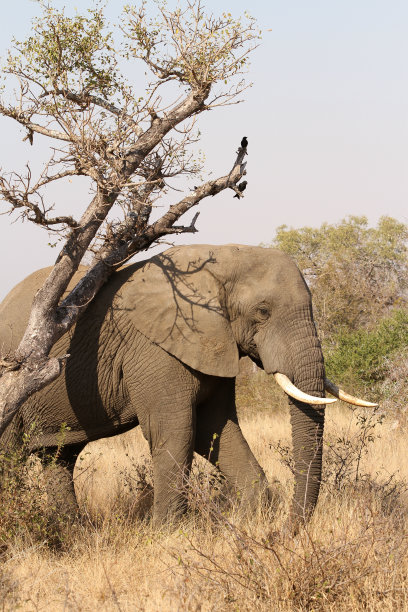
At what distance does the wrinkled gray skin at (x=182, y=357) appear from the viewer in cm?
706

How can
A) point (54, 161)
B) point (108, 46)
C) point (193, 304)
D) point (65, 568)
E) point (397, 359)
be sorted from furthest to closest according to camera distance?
point (397, 359) < point (108, 46) < point (193, 304) < point (54, 161) < point (65, 568)

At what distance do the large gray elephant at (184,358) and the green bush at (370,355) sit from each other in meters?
7.77

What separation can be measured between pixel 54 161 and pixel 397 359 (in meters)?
8.76

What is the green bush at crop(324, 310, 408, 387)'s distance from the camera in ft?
49.4

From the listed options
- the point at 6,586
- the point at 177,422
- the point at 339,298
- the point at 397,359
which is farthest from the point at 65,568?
the point at 339,298

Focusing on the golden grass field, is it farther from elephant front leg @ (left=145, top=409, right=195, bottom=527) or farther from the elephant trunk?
the elephant trunk

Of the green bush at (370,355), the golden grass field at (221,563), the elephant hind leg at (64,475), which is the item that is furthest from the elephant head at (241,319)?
the green bush at (370,355)

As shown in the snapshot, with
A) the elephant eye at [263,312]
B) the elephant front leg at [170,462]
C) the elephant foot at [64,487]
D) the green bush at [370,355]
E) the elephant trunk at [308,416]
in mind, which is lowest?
the elephant foot at [64,487]

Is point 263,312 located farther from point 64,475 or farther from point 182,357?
point 64,475

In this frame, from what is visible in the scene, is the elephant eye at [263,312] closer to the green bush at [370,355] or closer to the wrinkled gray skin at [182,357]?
the wrinkled gray skin at [182,357]

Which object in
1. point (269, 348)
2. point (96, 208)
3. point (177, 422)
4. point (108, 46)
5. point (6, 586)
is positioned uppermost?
point (108, 46)

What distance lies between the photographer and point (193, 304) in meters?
7.30

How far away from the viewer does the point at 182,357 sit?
23.5 ft

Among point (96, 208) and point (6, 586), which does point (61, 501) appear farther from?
point (96, 208)
